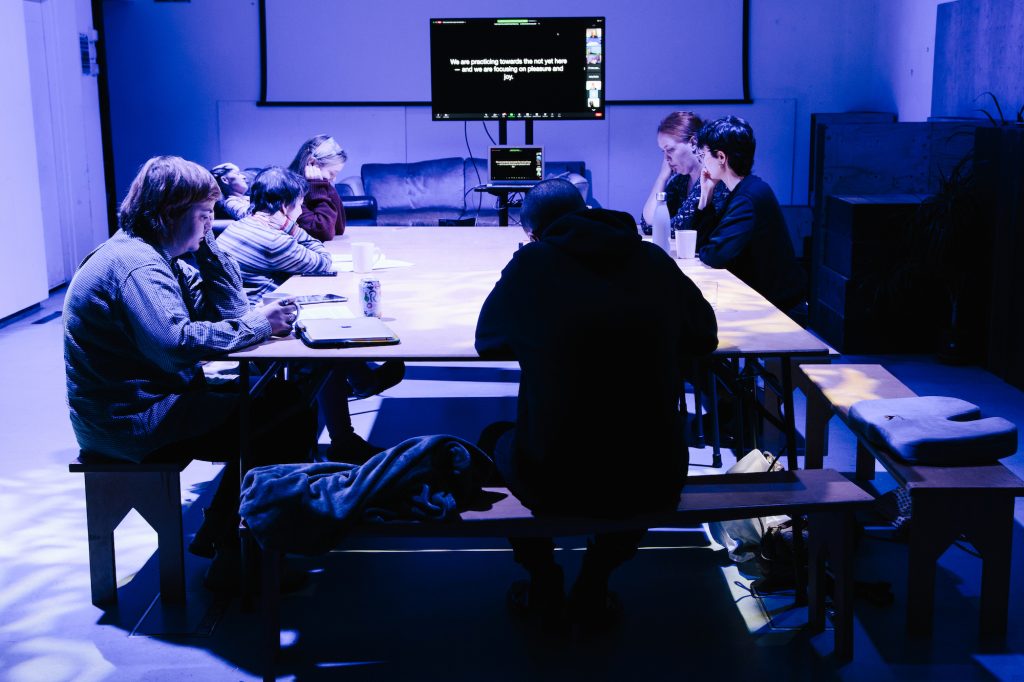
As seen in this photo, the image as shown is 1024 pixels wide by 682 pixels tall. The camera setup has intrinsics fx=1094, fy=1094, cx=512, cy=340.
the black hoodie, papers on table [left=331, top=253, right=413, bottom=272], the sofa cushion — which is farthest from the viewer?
the sofa cushion

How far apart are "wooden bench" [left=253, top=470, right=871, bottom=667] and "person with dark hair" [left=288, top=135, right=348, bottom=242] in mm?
2388

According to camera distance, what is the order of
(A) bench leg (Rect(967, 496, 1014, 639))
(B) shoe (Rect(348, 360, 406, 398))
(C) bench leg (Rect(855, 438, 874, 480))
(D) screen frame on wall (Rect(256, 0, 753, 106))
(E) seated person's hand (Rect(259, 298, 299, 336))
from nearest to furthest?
(A) bench leg (Rect(967, 496, 1014, 639)), (E) seated person's hand (Rect(259, 298, 299, 336)), (C) bench leg (Rect(855, 438, 874, 480)), (B) shoe (Rect(348, 360, 406, 398)), (D) screen frame on wall (Rect(256, 0, 753, 106))

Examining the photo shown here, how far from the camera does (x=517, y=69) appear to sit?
255 inches

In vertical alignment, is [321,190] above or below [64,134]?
below

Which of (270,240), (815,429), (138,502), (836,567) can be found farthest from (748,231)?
(138,502)

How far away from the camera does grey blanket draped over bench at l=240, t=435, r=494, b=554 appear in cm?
238

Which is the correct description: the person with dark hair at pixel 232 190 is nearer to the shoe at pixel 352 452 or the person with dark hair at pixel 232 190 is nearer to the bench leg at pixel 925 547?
the shoe at pixel 352 452

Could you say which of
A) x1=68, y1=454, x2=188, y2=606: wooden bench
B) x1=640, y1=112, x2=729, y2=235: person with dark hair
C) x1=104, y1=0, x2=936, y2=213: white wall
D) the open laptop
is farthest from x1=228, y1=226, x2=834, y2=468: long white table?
x1=104, y1=0, x2=936, y2=213: white wall

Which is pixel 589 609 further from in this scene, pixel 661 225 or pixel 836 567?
pixel 661 225

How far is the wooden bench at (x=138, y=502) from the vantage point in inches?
110

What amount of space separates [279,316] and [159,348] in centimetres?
35

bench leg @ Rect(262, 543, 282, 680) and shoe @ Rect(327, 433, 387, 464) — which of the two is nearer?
bench leg @ Rect(262, 543, 282, 680)

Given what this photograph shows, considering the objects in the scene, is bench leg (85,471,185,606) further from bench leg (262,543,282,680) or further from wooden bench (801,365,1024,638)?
wooden bench (801,365,1024,638)

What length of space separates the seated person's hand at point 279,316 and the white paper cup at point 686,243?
A: 1726 mm
